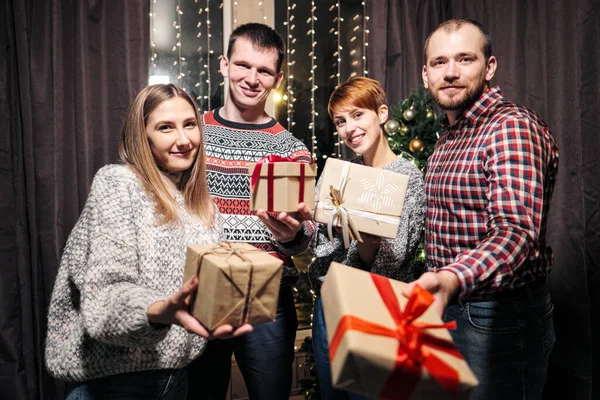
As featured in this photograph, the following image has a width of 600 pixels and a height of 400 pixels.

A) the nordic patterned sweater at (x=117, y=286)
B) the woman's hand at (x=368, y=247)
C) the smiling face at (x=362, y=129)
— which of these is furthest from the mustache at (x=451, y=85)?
the nordic patterned sweater at (x=117, y=286)

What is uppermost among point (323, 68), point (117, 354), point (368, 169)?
point (323, 68)

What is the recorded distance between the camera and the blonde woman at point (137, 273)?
1150 mm

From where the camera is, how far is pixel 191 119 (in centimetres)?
156

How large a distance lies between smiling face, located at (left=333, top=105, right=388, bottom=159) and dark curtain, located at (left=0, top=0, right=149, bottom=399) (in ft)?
4.55

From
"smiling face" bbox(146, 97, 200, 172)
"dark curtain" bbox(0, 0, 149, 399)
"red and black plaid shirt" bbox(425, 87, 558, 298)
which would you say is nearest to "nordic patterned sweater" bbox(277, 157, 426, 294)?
"red and black plaid shirt" bbox(425, 87, 558, 298)

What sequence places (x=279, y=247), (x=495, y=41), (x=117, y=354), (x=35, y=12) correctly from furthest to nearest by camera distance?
1. (x=495, y=41)
2. (x=35, y=12)
3. (x=279, y=247)
4. (x=117, y=354)

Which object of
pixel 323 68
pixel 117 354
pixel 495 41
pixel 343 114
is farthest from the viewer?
pixel 323 68

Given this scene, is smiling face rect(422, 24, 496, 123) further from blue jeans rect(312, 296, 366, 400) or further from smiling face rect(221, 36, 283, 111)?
blue jeans rect(312, 296, 366, 400)

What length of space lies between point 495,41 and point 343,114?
1.58 metres

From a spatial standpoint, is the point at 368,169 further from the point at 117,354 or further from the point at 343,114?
the point at 117,354

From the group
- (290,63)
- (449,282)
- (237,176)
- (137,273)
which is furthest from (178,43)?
(449,282)

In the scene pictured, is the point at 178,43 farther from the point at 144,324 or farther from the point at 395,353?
the point at 395,353

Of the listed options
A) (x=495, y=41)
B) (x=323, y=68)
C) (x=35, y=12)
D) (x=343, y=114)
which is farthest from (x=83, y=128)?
(x=495, y=41)

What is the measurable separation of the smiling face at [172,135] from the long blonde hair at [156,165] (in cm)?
2
